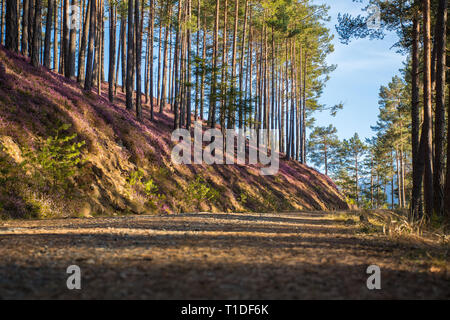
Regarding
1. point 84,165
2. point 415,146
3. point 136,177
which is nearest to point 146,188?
point 136,177

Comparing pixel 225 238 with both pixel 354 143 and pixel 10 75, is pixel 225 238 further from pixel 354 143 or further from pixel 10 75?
pixel 354 143

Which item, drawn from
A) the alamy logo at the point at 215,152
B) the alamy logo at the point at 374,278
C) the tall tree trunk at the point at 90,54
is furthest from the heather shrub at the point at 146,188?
the alamy logo at the point at 374,278

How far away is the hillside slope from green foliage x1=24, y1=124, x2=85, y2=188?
3cm

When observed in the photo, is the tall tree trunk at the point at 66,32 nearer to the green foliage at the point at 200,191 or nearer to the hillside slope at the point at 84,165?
the hillside slope at the point at 84,165

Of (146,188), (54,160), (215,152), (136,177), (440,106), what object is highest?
(440,106)

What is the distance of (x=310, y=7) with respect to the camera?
36.1 metres

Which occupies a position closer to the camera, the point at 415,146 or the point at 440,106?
the point at 440,106

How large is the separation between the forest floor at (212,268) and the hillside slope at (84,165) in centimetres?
469

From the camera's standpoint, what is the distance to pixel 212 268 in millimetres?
3445

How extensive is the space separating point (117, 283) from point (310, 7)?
39961mm

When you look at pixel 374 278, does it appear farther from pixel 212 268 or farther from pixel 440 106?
pixel 440 106

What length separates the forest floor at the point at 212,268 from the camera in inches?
107

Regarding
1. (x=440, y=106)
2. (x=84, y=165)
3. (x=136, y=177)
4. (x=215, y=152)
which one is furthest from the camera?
(x=215, y=152)

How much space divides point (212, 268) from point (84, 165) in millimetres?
10148
